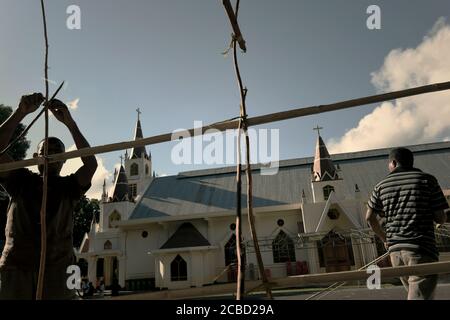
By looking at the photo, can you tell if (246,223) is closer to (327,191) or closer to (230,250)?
(230,250)

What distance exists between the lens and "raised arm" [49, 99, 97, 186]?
2.74m

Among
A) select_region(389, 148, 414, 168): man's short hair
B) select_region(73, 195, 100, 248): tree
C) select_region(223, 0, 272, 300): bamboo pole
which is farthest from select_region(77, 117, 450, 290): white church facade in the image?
select_region(73, 195, 100, 248): tree

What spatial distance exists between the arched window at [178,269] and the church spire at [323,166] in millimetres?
10961

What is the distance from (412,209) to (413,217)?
0.21 ft

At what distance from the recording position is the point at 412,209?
2898mm

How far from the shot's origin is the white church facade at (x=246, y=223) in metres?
22.9

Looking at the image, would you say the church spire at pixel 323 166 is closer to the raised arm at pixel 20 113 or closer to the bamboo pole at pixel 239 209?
the raised arm at pixel 20 113

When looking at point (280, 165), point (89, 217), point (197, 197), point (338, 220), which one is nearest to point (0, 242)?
point (197, 197)

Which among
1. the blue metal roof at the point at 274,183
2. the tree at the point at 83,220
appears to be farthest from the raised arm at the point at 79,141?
the tree at the point at 83,220

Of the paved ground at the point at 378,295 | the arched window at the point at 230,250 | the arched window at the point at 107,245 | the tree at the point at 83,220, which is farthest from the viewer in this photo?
the tree at the point at 83,220

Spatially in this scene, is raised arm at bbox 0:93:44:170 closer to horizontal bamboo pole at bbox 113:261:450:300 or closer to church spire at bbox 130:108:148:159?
horizontal bamboo pole at bbox 113:261:450:300
